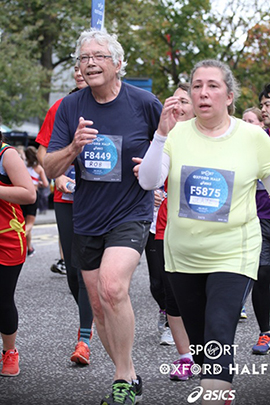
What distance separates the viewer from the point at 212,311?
12.2 feet

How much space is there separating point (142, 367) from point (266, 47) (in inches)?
1097

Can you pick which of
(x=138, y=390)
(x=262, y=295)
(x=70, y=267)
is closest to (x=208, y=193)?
(x=138, y=390)

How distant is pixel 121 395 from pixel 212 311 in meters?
0.88

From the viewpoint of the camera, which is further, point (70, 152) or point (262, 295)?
point (262, 295)

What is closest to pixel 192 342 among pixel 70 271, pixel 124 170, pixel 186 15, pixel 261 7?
pixel 124 170

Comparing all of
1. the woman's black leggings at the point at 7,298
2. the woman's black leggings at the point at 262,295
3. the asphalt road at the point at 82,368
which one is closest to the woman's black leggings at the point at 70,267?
the asphalt road at the point at 82,368

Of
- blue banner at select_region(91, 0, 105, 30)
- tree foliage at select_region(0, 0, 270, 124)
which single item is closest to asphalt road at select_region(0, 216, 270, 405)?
blue banner at select_region(91, 0, 105, 30)

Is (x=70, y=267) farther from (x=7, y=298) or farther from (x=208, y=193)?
(x=208, y=193)

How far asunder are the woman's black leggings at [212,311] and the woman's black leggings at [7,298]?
1.43m

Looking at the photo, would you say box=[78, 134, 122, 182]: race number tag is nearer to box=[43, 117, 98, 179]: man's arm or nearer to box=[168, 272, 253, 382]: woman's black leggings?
box=[43, 117, 98, 179]: man's arm

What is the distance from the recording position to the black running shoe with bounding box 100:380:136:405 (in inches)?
167

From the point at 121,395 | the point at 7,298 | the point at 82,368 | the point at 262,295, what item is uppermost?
the point at 7,298

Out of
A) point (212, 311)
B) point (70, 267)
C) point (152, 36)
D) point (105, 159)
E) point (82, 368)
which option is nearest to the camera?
point (212, 311)

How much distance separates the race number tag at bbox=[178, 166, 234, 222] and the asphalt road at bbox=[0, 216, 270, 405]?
4.38 feet
